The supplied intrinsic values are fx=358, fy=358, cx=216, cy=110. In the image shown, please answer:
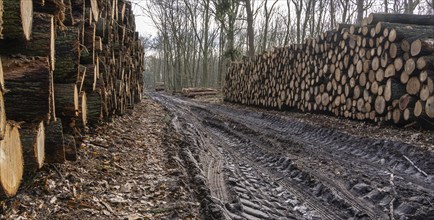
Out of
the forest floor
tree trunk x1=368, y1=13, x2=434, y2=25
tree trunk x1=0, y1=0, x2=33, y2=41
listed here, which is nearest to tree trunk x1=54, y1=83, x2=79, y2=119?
the forest floor

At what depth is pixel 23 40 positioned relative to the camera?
9.40 feet

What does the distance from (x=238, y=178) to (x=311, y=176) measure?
969 millimetres

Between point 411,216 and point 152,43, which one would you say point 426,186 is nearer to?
point 411,216

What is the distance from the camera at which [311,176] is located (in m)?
4.75

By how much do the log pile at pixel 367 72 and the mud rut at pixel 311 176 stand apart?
130 centimetres

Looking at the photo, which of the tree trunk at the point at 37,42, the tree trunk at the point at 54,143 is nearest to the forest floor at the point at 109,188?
the tree trunk at the point at 54,143

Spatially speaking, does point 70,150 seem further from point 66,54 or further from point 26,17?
point 26,17

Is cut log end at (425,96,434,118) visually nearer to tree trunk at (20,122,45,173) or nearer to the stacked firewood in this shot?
the stacked firewood

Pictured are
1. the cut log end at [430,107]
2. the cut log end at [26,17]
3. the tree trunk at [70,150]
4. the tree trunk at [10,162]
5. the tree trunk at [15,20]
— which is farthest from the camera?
the cut log end at [430,107]

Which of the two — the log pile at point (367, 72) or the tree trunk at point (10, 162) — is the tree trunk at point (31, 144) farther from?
the log pile at point (367, 72)

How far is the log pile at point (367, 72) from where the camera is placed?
6820 mm

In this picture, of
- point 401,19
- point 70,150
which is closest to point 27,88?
point 70,150

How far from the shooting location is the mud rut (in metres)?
3.65

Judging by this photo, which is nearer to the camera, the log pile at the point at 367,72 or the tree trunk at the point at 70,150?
the tree trunk at the point at 70,150
